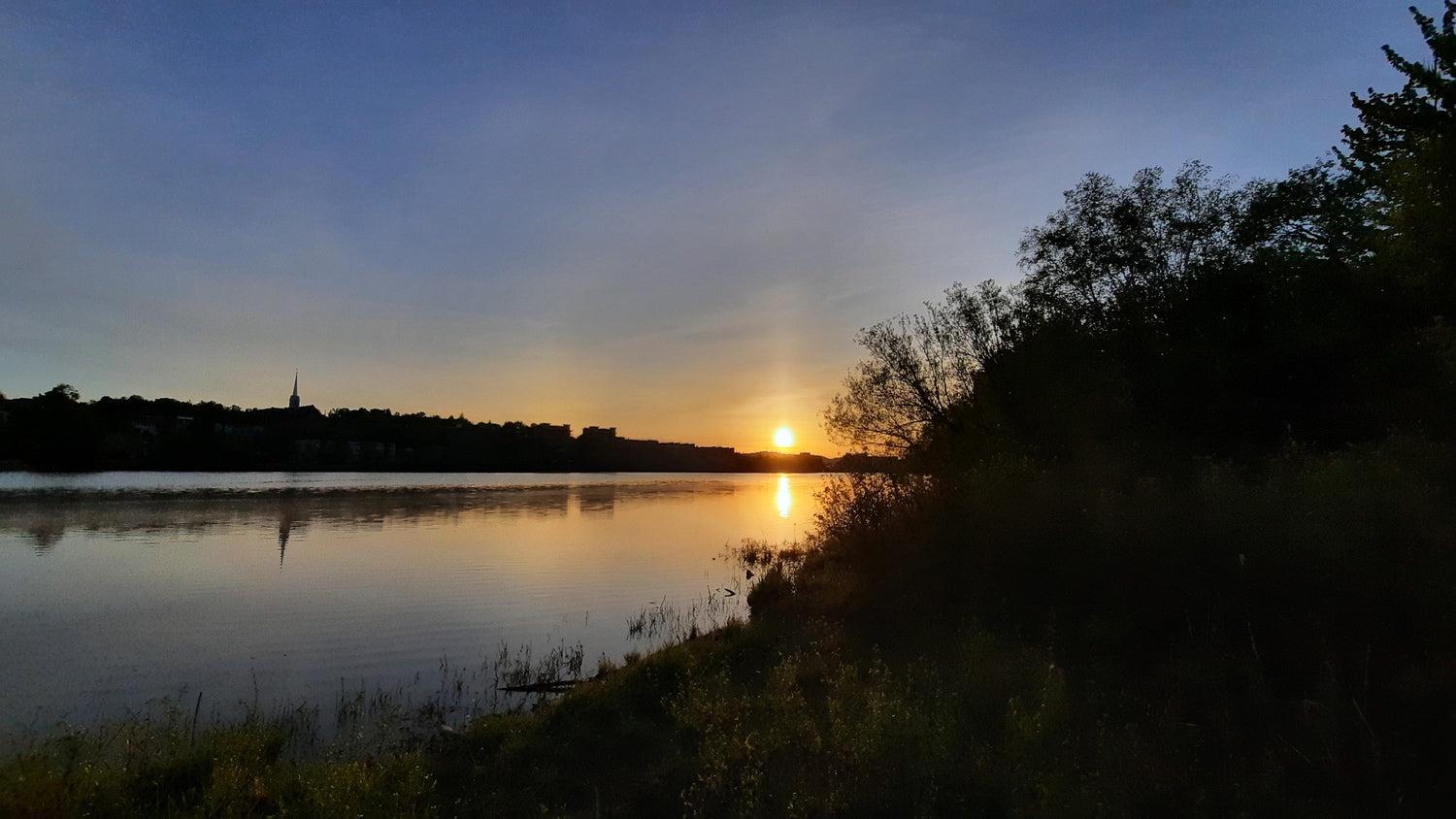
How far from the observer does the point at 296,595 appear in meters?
24.1

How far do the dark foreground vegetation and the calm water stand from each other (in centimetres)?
459

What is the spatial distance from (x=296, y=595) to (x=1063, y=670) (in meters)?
24.7

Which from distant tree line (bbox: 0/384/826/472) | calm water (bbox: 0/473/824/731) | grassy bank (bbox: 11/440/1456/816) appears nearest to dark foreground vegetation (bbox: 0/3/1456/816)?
grassy bank (bbox: 11/440/1456/816)

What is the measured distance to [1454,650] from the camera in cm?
762

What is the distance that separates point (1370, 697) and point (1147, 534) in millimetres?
4178

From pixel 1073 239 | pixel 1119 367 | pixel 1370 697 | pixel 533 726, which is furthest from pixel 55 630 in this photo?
pixel 1073 239

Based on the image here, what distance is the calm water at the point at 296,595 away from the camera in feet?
49.1

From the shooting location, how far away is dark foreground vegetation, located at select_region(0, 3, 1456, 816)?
7.14 meters

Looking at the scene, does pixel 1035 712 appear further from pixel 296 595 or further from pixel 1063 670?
pixel 296 595

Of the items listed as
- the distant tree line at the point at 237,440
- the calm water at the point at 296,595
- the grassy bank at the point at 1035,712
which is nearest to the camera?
the grassy bank at the point at 1035,712

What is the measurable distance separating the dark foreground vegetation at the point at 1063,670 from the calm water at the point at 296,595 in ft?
15.0

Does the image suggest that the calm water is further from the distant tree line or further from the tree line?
the distant tree line

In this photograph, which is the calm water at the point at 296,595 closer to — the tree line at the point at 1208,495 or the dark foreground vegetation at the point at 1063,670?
the dark foreground vegetation at the point at 1063,670

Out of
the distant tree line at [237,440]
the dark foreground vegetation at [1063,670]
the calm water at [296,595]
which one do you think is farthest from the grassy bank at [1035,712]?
the distant tree line at [237,440]
